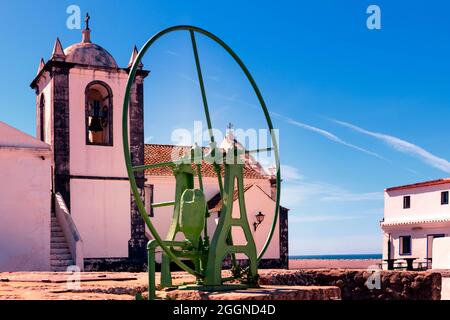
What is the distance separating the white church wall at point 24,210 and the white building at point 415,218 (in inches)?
619

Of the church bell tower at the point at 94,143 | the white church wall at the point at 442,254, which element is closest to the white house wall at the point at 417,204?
the church bell tower at the point at 94,143

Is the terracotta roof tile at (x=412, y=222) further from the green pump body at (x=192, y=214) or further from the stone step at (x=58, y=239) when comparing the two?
the green pump body at (x=192, y=214)

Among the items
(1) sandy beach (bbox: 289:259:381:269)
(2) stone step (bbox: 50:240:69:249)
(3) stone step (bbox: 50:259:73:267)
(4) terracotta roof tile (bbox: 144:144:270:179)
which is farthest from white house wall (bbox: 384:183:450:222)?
(3) stone step (bbox: 50:259:73:267)

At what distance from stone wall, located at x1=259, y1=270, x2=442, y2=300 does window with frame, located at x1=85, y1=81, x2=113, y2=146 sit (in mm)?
16736

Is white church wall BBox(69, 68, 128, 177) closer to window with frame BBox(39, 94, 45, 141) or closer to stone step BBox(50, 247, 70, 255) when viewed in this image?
window with frame BBox(39, 94, 45, 141)

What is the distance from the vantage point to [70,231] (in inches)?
851

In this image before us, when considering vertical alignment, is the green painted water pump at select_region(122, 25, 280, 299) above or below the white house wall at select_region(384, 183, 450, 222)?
above

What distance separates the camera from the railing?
20406 mm

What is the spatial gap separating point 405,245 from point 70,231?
17763 mm

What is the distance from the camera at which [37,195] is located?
21125 mm

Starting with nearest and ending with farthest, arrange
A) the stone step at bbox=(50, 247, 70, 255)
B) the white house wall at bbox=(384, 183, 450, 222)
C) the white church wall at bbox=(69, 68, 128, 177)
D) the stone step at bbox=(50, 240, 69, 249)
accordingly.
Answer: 1. the stone step at bbox=(50, 247, 70, 255)
2. the stone step at bbox=(50, 240, 69, 249)
3. the white church wall at bbox=(69, 68, 128, 177)
4. the white house wall at bbox=(384, 183, 450, 222)

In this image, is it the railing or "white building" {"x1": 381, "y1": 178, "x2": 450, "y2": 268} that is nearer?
the railing

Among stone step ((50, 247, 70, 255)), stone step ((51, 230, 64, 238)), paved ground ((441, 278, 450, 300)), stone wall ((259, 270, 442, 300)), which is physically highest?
stone wall ((259, 270, 442, 300))
